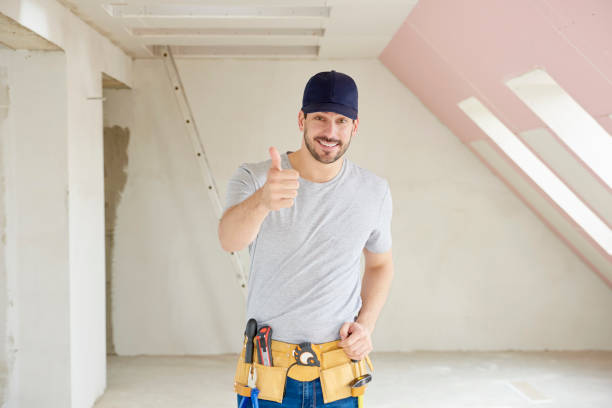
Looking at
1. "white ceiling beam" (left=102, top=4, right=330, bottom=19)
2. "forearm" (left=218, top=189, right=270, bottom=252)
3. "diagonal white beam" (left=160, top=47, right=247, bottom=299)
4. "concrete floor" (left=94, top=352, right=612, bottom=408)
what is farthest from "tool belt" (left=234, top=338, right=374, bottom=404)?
"diagonal white beam" (left=160, top=47, right=247, bottom=299)

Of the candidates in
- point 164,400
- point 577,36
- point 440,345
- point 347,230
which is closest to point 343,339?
Answer: point 347,230

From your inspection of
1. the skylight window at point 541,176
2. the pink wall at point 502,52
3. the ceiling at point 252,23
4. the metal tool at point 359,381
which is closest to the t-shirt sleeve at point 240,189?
the metal tool at point 359,381

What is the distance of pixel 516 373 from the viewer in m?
4.76

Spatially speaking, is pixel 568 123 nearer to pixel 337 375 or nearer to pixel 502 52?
pixel 502 52

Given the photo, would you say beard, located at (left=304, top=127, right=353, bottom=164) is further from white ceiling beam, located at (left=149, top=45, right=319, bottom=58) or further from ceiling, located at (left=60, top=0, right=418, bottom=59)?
white ceiling beam, located at (left=149, top=45, right=319, bottom=58)

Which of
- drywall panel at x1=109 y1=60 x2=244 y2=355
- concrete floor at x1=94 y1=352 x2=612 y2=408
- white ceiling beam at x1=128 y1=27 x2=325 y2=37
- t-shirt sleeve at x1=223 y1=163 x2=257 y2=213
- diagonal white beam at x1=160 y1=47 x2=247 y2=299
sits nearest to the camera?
t-shirt sleeve at x1=223 y1=163 x2=257 y2=213

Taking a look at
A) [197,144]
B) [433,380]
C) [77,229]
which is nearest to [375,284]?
[77,229]

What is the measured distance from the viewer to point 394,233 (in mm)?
5434

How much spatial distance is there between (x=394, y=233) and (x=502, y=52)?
248 cm

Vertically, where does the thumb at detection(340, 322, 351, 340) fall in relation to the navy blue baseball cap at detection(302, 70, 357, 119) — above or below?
below

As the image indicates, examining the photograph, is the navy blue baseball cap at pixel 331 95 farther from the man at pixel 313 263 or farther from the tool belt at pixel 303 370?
the tool belt at pixel 303 370

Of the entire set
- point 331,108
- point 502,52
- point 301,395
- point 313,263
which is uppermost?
point 502,52

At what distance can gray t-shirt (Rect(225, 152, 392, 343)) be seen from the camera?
1.71m

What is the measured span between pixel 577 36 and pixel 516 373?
3095 mm
